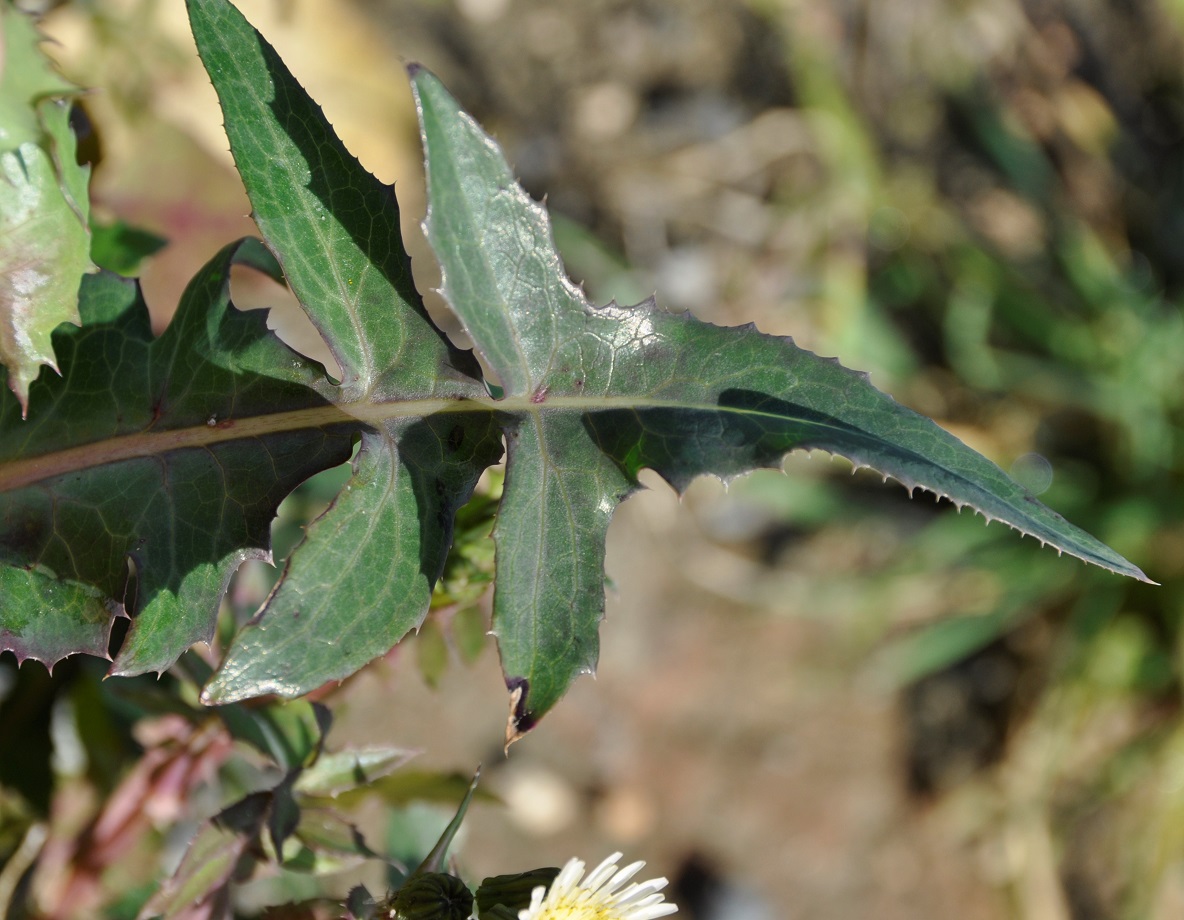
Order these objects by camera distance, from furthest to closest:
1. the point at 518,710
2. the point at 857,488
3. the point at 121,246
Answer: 1. the point at 857,488
2. the point at 121,246
3. the point at 518,710

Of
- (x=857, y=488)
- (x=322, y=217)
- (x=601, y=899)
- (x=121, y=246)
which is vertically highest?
(x=857, y=488)

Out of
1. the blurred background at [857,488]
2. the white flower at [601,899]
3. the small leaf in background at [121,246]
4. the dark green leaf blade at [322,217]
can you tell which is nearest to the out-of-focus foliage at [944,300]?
the blurred background at [857,488]

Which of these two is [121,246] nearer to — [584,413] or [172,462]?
[172,462]

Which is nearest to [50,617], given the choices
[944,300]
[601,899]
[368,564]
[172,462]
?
[172,462]

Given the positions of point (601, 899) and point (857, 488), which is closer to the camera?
point (601, 899)

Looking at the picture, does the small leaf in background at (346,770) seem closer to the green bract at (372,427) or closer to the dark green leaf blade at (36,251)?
the green bract at (372,427)

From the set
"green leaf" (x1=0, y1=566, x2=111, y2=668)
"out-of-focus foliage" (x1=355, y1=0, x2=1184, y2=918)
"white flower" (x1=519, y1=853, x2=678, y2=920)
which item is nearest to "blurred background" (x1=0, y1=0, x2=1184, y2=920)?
"out-of-focus foliage" (x1=355, y1=0, x2=1184, y2=918)

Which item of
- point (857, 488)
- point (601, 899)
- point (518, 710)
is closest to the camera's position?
point (518, 710)

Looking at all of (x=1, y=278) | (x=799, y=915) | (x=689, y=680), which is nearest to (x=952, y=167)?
(x=689, y=680)
